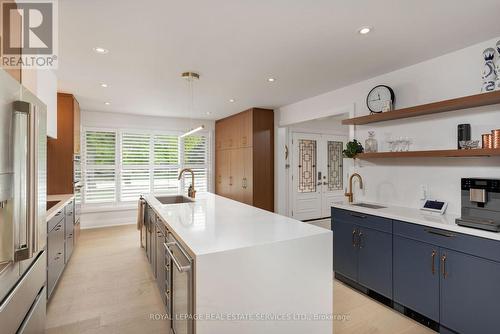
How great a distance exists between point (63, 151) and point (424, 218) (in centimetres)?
494

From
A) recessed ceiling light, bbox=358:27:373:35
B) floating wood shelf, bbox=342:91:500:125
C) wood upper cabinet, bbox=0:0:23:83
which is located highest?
recessed ceiling light, bbox=358:27:373:35

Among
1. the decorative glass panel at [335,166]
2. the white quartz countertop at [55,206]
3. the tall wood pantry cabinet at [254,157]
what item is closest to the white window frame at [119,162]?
the tall wood pantry cabinet at [254,157]

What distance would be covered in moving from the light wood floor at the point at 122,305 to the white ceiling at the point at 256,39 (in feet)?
8.33

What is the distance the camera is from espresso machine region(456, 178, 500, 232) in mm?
1938

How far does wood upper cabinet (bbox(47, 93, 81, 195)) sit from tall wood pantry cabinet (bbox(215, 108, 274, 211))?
2959mm

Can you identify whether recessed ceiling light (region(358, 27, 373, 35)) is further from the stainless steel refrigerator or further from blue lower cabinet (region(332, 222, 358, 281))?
the stainless steel refrigerator

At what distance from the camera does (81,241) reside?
4.60m

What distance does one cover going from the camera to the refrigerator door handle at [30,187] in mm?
1228

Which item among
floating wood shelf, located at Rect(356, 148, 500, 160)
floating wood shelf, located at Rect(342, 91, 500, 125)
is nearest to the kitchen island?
floating wood shelf, located at Rect(356, 148, 500, 160)

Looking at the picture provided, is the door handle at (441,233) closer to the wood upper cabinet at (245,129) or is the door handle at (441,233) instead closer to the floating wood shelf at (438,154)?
the floating wood shelf at (438,154)

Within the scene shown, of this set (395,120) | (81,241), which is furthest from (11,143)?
(81,241)

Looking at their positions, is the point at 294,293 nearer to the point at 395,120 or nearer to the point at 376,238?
the point at 376,238

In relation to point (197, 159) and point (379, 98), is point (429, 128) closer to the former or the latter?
point (379, 98)

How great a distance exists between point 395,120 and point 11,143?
341cm
